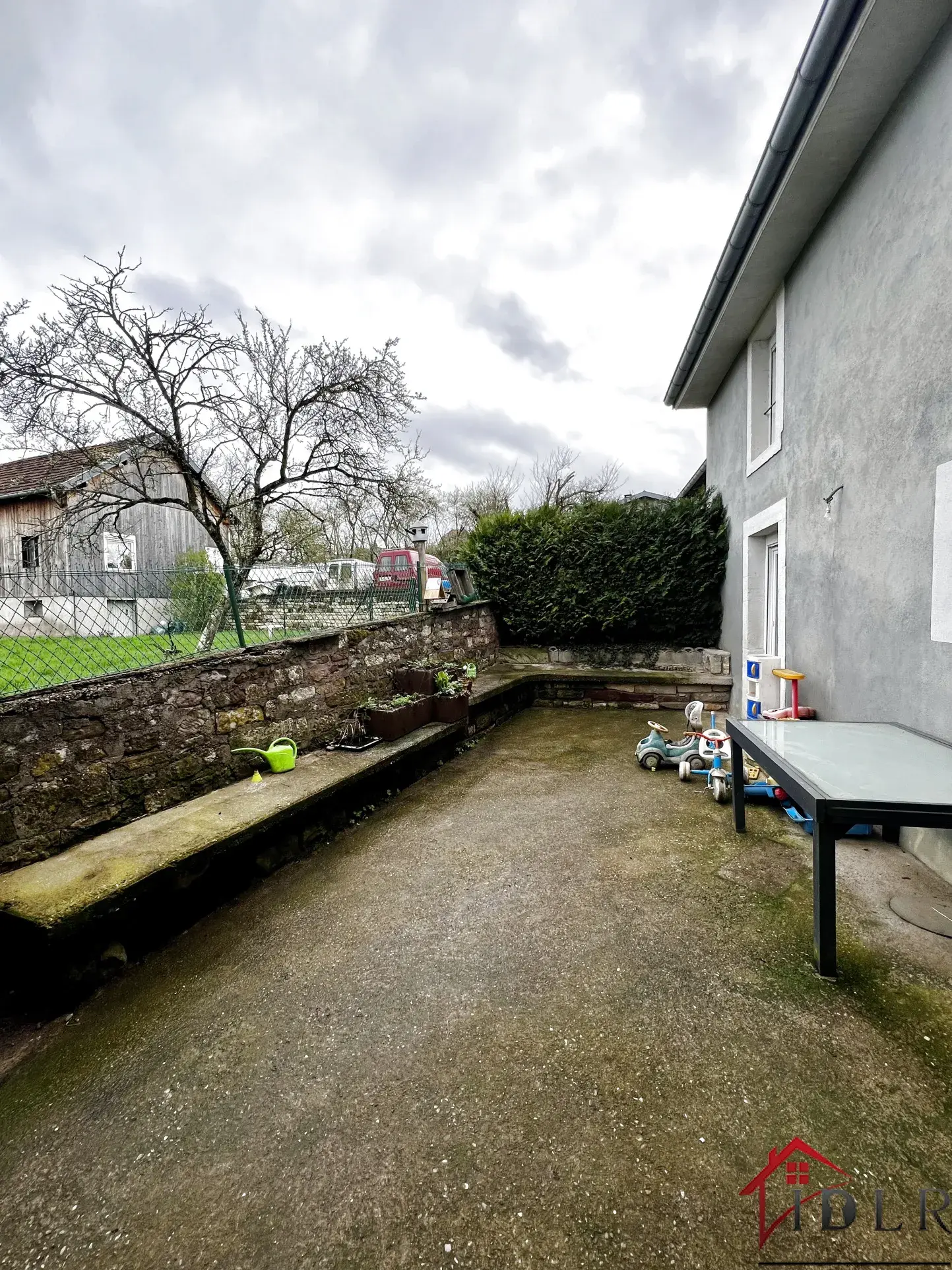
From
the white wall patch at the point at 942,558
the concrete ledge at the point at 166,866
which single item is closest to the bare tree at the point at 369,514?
the concrete ledge at the point at 166,866

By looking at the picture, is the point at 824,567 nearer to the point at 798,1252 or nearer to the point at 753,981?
the point at 753,981

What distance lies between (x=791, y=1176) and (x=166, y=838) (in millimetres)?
2715

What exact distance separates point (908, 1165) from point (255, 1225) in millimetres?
1630

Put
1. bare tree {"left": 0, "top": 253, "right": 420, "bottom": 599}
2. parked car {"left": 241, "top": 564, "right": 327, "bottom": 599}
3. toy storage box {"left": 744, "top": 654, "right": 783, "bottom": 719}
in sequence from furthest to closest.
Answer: bare tree {"left": 0, "top": 253, "right": 420, "bottom": 599} → toy storage box {"left": 744, "top": 654, "right": 783, "bottom": 719} → parked car {"left": 241, "top": 564, "right": 327, "bottom": 599}

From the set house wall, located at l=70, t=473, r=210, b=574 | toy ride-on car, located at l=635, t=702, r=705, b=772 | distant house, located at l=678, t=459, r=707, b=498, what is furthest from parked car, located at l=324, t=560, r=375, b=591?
house wall, located at l=70, t=473, r=210, b=574

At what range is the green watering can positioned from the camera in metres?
3.68

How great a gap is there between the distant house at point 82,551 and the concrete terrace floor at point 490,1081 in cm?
174

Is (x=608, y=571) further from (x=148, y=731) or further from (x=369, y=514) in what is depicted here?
(x=148, y=731)

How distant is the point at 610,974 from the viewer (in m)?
2.14

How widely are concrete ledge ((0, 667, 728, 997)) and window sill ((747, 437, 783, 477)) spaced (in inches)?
175

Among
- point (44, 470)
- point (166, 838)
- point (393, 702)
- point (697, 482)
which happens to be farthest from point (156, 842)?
point (44, 470)

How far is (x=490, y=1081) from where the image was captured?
5.47 feet

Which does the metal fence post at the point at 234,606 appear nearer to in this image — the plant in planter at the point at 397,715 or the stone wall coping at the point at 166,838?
the stone wall coping at the point at 166,838

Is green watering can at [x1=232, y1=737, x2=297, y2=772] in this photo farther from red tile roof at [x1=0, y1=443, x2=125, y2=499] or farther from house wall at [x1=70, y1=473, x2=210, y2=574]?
house wall at [x1=70, y1=473, x2=210, y2=574]
